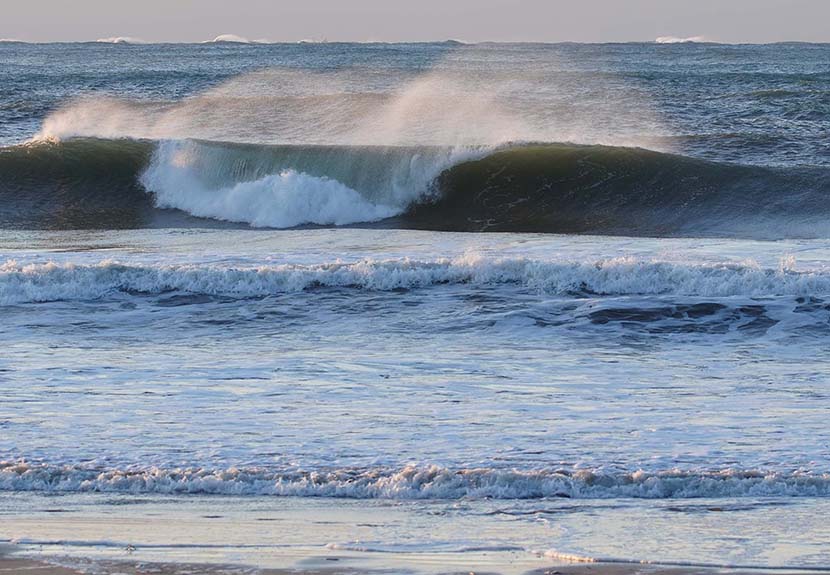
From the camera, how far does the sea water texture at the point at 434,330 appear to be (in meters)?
5.79

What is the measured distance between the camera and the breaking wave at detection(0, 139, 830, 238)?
61.4 feet

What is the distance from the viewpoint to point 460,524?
5.39 metres

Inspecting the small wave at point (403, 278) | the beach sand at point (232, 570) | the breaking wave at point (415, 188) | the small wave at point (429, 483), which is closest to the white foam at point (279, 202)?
the breaking wave at point (415, 188)

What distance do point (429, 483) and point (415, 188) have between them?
14605 millimetres

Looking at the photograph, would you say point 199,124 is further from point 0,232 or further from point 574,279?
point 574,279

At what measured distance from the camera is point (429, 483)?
5887 mm

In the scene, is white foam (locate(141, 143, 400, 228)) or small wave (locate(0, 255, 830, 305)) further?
white foam (locate(141, 143, 400, 228))

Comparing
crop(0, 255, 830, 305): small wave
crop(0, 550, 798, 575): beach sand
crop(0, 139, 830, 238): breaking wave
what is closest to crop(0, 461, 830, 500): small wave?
crop(0, 550, 798, 575): beach sand

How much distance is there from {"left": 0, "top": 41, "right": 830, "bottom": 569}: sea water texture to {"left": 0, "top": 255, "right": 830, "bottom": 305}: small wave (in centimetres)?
4

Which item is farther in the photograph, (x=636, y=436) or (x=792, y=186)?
(x=792, y=186)

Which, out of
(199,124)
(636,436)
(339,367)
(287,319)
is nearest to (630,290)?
(287,319)

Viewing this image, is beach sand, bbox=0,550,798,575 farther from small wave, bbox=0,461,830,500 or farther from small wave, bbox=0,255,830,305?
small wave, bbox=0,255,830,305

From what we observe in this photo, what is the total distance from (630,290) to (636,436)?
5.21 m

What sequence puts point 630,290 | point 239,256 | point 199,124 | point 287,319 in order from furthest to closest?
point 199,124
point 239,256
point 630,290
point 287,319
